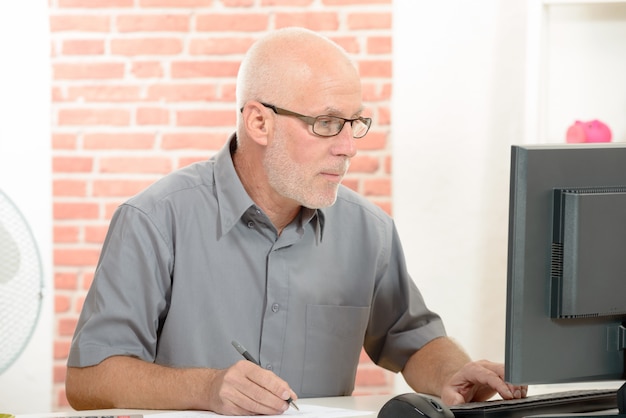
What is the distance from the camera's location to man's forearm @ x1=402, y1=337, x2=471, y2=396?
1857 millimetres

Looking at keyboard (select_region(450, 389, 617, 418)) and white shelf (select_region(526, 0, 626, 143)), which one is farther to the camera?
white shelf (select_region(526, 0, 626, 143))

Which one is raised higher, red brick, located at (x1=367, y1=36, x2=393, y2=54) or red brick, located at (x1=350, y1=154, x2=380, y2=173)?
red brick, located at (x1=367, y1=36, x2=393, y2=54)

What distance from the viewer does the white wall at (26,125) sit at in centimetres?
293

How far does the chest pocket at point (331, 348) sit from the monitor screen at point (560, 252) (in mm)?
765

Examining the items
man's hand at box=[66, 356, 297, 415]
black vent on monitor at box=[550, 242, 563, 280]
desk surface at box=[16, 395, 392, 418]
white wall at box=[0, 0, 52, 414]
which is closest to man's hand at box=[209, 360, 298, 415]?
man's hand at box=[66, 356, 297, 415]

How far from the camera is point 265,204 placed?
194cm

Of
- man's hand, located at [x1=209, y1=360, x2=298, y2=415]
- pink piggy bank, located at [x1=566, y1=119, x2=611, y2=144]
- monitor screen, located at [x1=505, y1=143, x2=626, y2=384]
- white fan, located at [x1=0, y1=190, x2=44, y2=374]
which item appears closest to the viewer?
monitor screen, located at [x1=505, y1=143, x2=626, y2=384]

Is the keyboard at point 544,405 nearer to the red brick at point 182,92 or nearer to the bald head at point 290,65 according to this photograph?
the bald head at point 290,65

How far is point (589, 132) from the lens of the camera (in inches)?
107

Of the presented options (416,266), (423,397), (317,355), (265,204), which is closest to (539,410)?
(423,397)

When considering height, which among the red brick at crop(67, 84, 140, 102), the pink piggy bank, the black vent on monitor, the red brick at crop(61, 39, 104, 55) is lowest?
the black vent on monitor

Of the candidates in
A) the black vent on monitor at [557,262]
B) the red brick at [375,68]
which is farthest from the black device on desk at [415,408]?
the red brick at [375,68]

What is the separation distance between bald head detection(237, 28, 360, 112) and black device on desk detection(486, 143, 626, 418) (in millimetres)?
713

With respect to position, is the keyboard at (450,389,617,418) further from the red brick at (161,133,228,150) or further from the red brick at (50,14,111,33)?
the red brick at (50,14,111,33)
